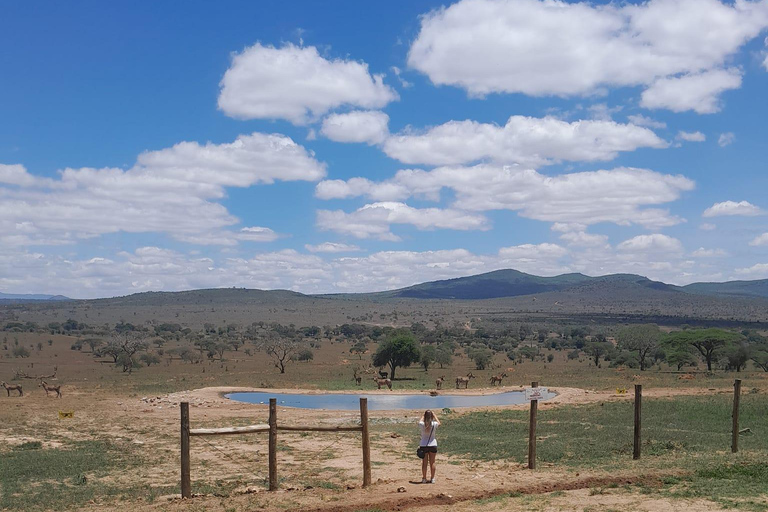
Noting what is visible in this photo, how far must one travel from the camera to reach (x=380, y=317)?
141 metres

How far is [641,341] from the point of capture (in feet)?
205

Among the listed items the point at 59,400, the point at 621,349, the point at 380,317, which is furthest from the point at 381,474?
the point at 380,317

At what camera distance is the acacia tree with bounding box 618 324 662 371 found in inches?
2421

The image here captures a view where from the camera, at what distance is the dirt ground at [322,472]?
39.7 feet

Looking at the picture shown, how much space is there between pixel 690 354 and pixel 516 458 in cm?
4489

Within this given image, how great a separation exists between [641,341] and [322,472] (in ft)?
173

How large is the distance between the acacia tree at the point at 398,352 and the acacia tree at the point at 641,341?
63.7ft

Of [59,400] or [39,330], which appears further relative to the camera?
[39,330]

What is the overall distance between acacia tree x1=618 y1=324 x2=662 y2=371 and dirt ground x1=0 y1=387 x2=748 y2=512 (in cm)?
3765

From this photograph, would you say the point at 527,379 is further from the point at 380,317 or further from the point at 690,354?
the point at 380,317

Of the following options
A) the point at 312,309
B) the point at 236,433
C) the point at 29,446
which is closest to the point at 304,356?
the point at 29,446

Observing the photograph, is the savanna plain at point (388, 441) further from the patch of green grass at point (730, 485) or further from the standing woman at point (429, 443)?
the standing woman at point (429, 443)

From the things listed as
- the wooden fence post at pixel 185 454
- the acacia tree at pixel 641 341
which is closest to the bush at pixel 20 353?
the acacia tree at pixel 641 341

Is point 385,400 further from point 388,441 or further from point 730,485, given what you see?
point 730,485
